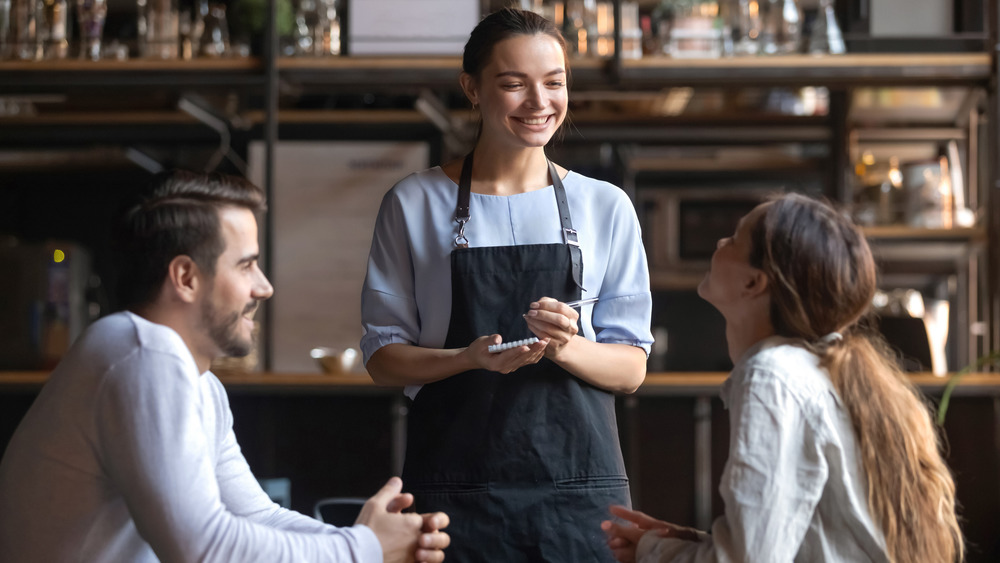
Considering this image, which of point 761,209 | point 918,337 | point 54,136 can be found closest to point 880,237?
point 918,337

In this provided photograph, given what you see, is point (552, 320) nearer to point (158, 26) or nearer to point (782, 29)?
point (782, 29)

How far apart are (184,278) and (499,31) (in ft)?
2.05

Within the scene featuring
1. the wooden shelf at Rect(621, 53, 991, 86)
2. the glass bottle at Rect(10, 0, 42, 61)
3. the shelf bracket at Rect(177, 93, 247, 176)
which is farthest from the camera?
the shelf bracket at Rect(177, 93, 247, 176)

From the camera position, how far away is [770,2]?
372 cm

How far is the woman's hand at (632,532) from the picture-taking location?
1.33 metres

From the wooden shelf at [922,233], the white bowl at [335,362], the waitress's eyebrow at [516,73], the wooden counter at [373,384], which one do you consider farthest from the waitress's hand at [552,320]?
the wooden shelf at [922,233]

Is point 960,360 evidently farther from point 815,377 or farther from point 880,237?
point 815,377

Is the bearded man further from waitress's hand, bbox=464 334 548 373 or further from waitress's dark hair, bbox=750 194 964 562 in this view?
waitress's dark hair, bbox=750 194 964 562

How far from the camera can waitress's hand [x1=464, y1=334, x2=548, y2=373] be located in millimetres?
1349

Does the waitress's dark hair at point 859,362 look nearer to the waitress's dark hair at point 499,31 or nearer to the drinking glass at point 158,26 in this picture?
the waitress's dark hair at point 499,31

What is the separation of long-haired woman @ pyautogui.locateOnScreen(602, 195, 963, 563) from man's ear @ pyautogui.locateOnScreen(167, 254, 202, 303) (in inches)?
24.7

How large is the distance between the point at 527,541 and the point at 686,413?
1890 mm

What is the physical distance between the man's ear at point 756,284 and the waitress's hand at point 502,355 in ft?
0.99

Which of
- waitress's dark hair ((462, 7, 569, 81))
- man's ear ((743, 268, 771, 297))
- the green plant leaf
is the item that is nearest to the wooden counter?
the green plant leaf
